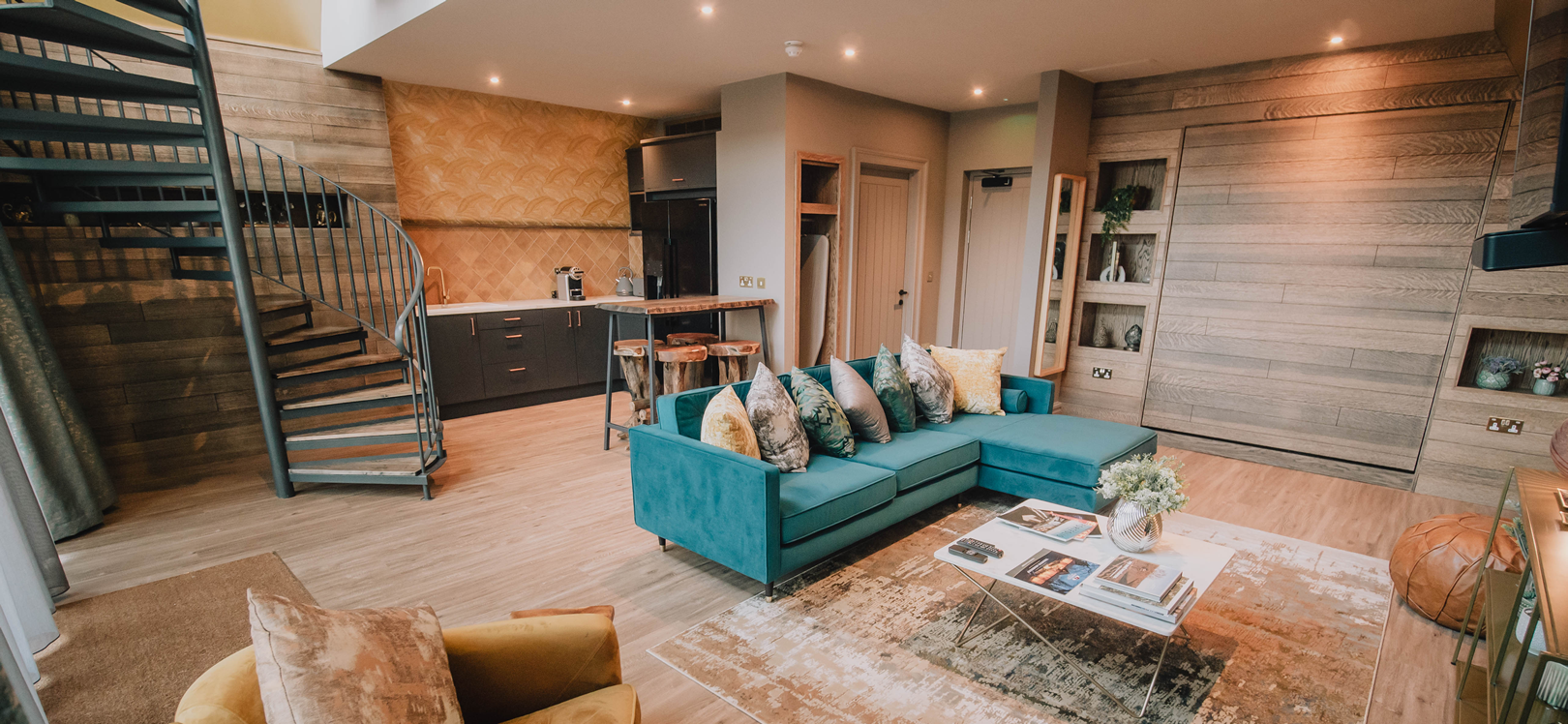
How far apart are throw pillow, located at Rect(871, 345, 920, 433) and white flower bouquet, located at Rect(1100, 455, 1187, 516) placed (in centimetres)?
133

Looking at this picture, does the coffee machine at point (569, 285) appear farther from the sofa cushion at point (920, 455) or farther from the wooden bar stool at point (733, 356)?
the sofa cushion at point (920, 455)

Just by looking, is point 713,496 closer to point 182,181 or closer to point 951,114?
point 182,181

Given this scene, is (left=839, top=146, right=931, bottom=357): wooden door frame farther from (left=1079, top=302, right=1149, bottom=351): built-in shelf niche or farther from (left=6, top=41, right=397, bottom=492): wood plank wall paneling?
(left=6, top=41, right=397, bottom=492): wood plank wall paneling

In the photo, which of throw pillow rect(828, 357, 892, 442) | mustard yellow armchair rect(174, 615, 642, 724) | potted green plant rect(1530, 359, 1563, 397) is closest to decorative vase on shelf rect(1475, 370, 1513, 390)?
potted green plant rect(1530, 359, 1563, 397)

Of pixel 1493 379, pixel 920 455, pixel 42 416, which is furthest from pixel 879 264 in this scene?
pixel 42 416

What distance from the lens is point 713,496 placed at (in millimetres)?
2654

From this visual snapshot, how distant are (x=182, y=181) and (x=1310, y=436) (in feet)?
22.7

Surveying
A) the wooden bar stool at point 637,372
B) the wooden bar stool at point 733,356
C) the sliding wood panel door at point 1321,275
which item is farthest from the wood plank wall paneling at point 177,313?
the sliding wood panel door at point 1321,275

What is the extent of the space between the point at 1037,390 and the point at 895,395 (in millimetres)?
1090

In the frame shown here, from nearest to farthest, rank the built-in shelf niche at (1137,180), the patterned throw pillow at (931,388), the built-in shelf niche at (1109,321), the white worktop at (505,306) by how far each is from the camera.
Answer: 1. the patterned throw pillow at (931,388)
2. the built-in shelf niche at (1137,180)
3. the built-in shelf niche at (1109,321)
4. the white worktop at (505,306)

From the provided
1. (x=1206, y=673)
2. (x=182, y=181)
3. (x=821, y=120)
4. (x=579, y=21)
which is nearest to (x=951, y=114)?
(x=821, y=120)

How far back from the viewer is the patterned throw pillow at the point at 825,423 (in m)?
3.15

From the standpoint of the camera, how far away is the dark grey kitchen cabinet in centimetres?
516

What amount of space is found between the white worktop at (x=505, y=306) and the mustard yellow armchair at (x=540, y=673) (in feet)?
14.3
